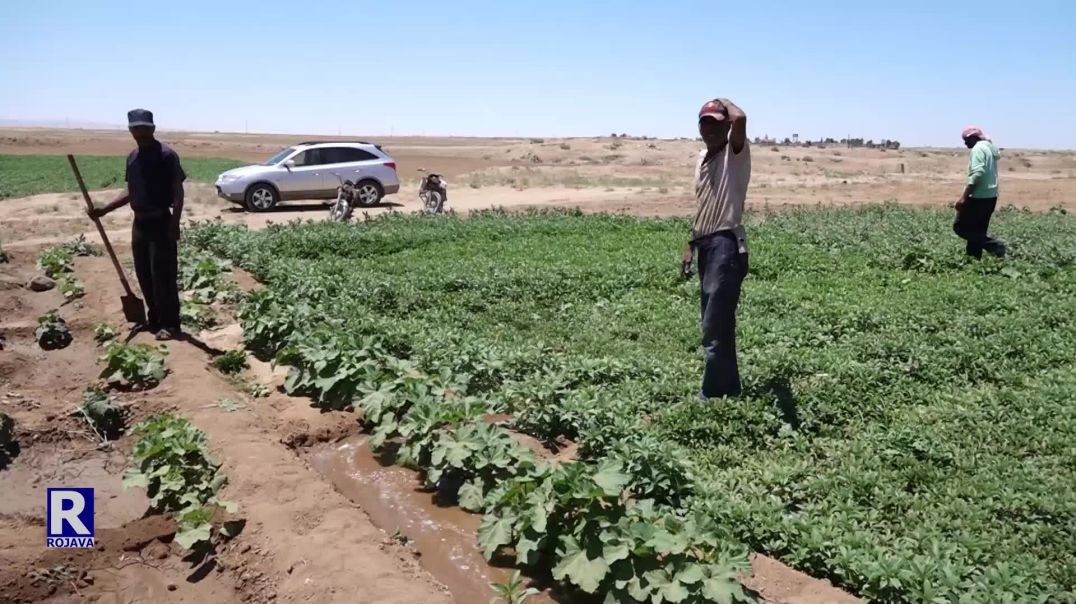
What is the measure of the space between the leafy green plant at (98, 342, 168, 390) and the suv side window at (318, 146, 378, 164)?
1450cm

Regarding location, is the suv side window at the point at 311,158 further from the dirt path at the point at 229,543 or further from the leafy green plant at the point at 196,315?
the dirt path at the point at 229,543

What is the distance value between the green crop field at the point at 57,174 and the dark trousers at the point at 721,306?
57.4 feet

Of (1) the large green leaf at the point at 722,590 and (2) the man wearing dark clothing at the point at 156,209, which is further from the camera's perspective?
(2) the man wearing dark clothing at the point at 156,209

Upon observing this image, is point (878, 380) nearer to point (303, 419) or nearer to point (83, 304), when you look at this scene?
point (303, 419)

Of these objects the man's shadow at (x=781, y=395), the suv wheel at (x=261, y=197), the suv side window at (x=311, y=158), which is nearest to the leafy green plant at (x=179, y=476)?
the man's shadow at (x=781, y=395)

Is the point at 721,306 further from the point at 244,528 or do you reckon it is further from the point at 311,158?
the point at 311,158

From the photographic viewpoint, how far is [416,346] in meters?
7.11

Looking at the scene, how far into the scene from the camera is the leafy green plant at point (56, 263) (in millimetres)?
11250

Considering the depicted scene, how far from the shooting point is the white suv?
19828 mm

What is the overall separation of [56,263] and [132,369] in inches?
227

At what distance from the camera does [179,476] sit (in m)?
4.81

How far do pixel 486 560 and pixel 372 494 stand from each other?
118 centimetres

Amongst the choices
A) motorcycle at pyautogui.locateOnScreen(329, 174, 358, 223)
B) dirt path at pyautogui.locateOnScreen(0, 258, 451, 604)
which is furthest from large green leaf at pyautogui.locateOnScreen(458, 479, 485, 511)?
motorcycle at pyautogui.locateOnScreen(329, 174, 358, 223)

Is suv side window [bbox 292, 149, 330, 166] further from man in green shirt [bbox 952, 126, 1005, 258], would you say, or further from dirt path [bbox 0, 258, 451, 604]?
man in green shirt [bbox 952, 126, 1005, 258]
